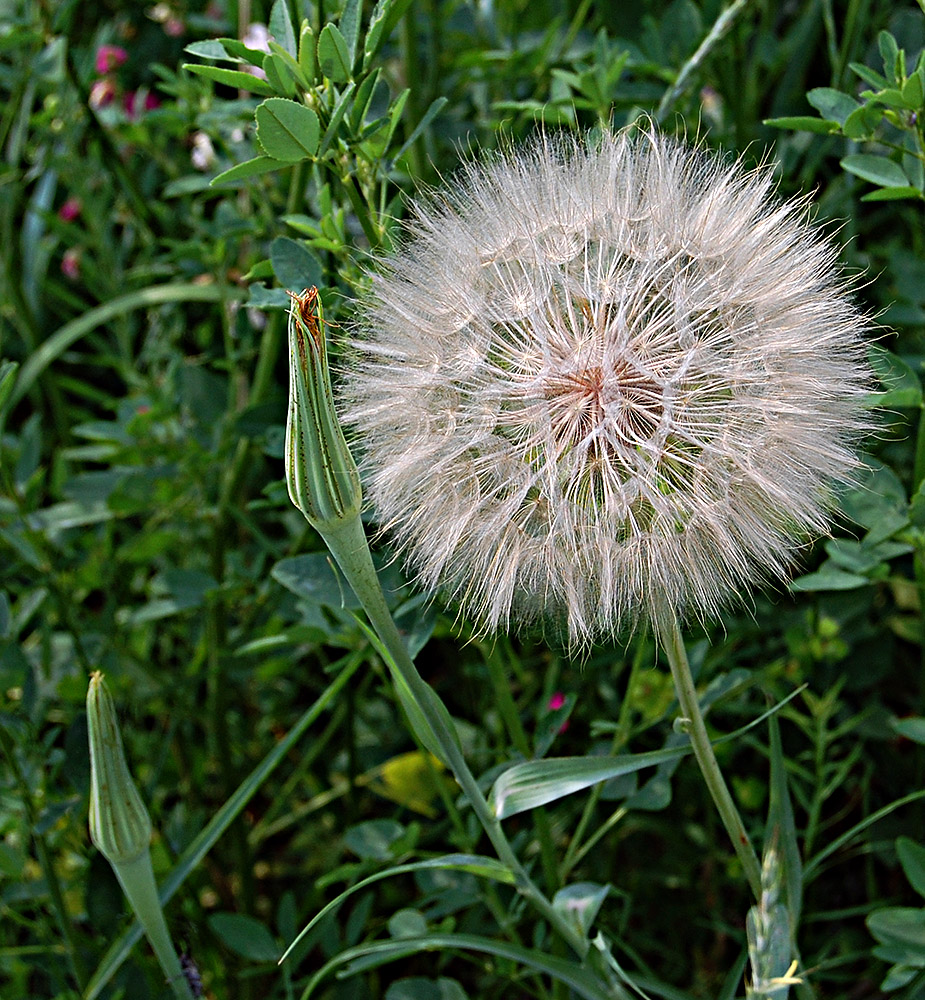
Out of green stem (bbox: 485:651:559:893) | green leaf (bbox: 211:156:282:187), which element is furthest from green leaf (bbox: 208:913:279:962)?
green leaf (bbox: 211:156:282:187)

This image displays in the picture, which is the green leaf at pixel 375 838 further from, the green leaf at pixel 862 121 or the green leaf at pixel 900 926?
the green leaf at pixel 862 121

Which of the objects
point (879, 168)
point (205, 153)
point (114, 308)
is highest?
point (879, 168)

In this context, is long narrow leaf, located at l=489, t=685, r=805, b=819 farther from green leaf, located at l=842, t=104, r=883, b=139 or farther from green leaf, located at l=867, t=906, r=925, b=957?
green leaf, located at l=842, t=104, r=883, b=139

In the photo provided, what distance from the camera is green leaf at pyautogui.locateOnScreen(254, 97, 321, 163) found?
42.5 inches

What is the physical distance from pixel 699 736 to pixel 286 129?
0.73 meters

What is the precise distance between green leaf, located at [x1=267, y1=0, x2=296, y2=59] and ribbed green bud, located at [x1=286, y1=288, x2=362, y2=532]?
1.61ft

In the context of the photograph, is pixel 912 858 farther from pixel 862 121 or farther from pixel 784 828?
pixel 862 121

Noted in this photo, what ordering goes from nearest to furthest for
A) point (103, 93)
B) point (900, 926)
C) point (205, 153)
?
point (900, 926) → point (205, 153) → point (103, 93)

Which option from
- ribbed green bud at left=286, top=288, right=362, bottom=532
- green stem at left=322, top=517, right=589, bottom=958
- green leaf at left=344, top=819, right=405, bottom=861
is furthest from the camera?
green leaf at left=344, top=819, right=405, bottom=861

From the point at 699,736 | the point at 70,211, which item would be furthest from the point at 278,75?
the point at 70,211

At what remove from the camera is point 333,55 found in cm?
114

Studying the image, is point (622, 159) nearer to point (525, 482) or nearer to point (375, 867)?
point (525, 482)

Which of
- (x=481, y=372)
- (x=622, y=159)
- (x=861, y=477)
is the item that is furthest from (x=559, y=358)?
(x=861, y=477)

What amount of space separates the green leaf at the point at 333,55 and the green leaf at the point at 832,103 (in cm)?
55
